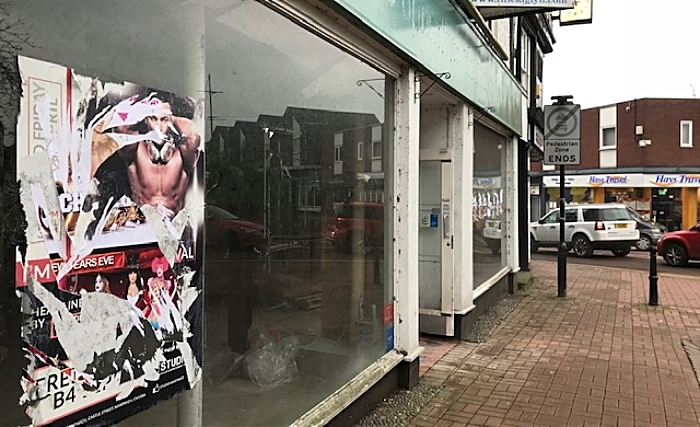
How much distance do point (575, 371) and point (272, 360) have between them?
12.7 ft

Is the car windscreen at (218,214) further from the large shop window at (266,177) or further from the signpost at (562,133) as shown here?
the signpost at (562,133)

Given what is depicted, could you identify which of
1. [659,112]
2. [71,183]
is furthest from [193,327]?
[659,112]

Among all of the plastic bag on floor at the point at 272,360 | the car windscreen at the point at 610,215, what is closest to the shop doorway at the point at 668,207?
the car windscreen at the point at 610,215

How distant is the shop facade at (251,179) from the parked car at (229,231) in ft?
0.04

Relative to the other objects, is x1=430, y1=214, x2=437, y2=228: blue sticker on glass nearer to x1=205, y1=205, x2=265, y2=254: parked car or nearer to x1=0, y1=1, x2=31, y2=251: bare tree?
x1=205, y1=205, x2=265, y2=254: parked car

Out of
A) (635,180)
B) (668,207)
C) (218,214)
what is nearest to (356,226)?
(218,214)

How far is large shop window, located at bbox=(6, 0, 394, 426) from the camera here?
255 cm

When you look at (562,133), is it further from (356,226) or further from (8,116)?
(8,116)


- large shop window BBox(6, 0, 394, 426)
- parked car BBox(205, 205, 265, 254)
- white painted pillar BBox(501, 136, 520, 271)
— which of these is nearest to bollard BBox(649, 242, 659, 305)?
white painted pillar BBox(501, 136, 520, 271)

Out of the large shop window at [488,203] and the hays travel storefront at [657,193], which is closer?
the large shop window at [488,203]

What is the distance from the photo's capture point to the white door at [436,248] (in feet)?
24.6

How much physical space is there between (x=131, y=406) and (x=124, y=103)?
4.11 feet

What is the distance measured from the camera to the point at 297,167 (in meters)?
3.95

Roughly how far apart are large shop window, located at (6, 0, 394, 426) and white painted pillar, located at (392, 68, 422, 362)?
0.20 m
